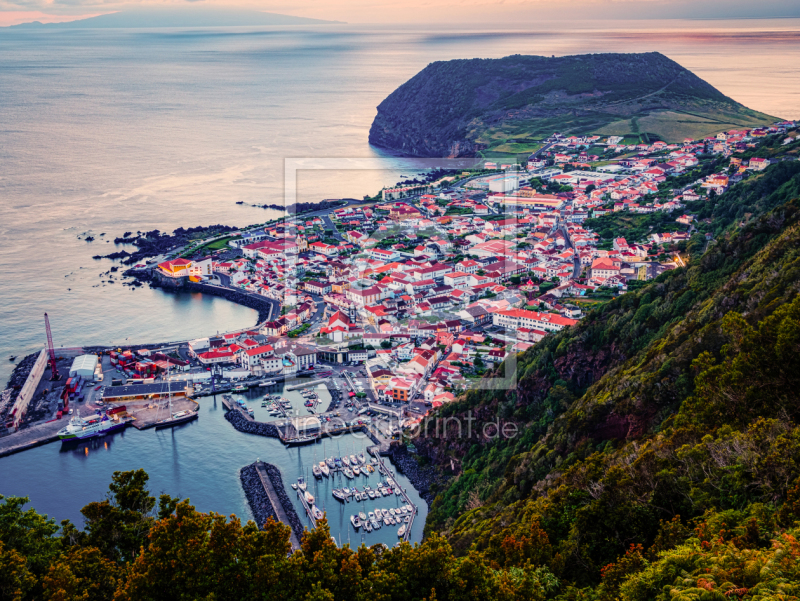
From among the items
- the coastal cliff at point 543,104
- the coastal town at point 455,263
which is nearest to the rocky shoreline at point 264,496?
the coastal town at point 455,263

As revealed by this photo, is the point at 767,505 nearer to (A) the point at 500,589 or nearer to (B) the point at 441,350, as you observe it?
(A) the point at 500,589

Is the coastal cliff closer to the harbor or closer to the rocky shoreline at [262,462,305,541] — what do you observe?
the harbor

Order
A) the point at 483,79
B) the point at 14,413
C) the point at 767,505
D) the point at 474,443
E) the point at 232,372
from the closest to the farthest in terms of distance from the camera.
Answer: the point at 767,505
the point at 474,443
the point at 14,413
the point at 232,372
the point at 483,79

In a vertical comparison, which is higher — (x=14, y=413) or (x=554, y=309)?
(x=554, y=309)

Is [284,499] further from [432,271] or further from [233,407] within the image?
[432,271]

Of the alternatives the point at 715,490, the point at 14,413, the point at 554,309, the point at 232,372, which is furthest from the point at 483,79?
the point at 715,490

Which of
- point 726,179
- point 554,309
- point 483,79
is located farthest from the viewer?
point 483,79

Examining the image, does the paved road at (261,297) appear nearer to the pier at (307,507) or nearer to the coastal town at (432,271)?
the coastal town at (432,271)

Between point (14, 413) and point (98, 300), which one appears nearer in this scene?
point (14, 413)
